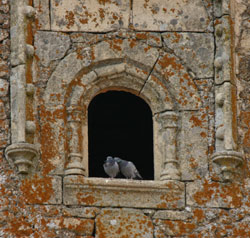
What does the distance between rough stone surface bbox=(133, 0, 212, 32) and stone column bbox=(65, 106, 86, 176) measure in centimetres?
123

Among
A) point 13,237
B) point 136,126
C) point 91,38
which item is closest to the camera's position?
point 13,237

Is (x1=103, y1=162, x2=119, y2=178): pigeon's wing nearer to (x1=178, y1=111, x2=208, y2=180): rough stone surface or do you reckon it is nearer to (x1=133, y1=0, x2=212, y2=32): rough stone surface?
(x1=178, y1=111, x2=208, y2=180): rough stone surface

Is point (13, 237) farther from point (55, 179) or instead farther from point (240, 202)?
point (240, 202)

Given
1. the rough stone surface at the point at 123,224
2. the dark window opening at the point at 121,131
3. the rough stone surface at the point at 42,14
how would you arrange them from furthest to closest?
the dark window opening at the point at 121,131 < the rough stone surface at the point at 42,14 < the rough stone surface at the point at 123,224

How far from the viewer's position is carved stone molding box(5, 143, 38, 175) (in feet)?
53.7

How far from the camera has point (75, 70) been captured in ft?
55.7

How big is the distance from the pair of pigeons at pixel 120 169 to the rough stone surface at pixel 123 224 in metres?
0.46

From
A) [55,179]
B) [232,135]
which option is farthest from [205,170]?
[55,179]

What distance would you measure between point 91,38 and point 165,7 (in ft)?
3.00

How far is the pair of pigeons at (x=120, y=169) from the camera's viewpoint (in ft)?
54.7

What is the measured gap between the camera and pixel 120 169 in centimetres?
1681

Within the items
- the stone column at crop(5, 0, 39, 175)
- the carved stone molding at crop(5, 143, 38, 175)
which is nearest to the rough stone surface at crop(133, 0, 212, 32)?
the stone column at crop(5, 0, 39, 175)

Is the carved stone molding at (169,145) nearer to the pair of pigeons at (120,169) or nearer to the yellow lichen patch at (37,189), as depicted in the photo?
the pair of pigeons at (120,169)

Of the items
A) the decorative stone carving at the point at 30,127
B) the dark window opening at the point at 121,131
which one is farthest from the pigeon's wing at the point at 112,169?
the dark window opening at the point at 121,131
